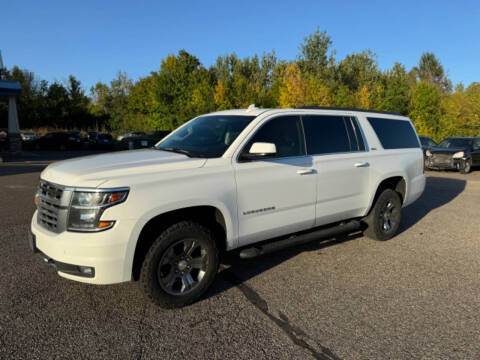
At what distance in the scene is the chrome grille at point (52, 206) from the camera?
3.10 meters

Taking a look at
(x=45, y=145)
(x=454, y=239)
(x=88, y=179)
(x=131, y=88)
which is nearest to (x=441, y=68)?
(x=131, y=88)

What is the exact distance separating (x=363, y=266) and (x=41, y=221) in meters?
3.66

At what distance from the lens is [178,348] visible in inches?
112

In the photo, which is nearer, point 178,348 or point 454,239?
point 178,348

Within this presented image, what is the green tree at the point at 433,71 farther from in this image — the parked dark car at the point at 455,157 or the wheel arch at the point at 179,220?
the wheel arch at the point at 179,220

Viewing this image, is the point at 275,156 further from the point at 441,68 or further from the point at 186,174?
the point at 441,68

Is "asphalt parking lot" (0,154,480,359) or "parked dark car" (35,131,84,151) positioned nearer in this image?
"asphalt parking lot" (0,154,480,359)

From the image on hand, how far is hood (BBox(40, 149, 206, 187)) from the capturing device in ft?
10.1

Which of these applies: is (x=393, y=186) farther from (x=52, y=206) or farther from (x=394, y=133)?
(x=52, y=206)

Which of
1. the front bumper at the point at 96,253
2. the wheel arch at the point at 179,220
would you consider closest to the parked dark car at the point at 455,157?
the wheel arch at the point at 179,220

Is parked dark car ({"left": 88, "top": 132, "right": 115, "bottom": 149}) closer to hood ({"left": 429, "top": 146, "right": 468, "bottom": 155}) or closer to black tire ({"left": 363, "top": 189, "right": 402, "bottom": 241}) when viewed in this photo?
hood ({"left": 429, "top": 146, "right": 468, "bottom": 155})

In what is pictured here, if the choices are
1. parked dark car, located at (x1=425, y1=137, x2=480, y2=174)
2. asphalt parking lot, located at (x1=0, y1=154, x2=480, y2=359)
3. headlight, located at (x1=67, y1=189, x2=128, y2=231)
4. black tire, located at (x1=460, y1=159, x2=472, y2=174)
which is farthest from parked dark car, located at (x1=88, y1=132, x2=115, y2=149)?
headlight, located at (x1=67, y1=189, x2=128, y2=231)

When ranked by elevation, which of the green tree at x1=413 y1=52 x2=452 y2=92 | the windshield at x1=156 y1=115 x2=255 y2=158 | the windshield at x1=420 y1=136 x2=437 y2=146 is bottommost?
the windshield at x1=420 y1=136 x2=437 y2=146

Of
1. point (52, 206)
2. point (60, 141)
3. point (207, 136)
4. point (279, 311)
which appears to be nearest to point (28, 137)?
point (60, 141)
